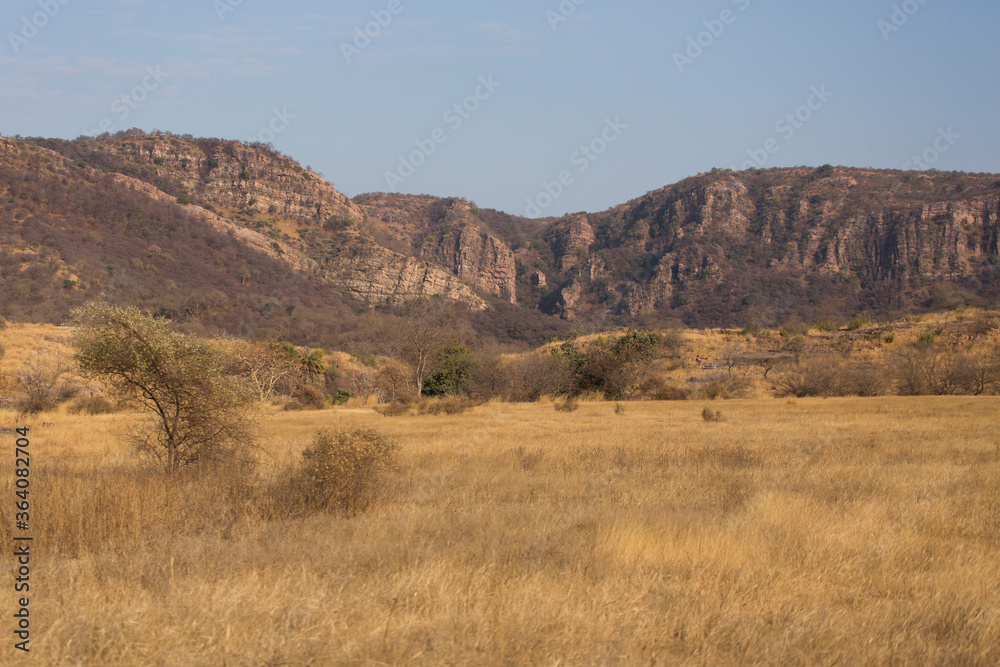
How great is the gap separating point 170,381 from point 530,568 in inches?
244

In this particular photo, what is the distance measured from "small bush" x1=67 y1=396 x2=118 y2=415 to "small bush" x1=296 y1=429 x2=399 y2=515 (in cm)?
1697

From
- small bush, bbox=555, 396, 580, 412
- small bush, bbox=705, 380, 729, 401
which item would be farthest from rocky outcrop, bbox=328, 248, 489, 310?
small bush, bbox=555, 396, 580, 412

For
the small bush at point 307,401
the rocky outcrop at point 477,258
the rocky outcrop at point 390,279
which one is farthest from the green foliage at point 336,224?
the small bush at point 307,401

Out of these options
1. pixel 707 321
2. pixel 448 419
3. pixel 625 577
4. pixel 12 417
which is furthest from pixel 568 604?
pixel 707 321

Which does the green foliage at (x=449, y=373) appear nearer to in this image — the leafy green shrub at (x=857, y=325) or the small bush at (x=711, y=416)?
the small bush at (x=711, y=416)

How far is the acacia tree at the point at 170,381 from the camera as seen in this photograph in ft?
25.5

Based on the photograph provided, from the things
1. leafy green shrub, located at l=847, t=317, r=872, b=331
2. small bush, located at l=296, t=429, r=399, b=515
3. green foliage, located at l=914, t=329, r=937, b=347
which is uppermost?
leafy green shrub, located at l=847, t=317, r=872, b=331

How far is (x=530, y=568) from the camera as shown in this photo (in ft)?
16.1

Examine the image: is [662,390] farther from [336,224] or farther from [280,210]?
[280,210]

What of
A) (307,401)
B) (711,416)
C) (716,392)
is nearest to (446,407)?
(307,401)

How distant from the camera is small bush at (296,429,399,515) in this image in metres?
7.12

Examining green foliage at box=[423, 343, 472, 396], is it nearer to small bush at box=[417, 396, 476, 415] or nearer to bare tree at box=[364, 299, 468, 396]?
bare tree at box=[364, 299, 468, 396]

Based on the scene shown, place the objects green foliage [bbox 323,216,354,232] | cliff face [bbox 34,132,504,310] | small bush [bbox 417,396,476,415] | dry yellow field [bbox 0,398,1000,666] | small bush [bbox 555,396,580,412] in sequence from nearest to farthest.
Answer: dry yellow field [bbox 0,398,1000,666] → small bush [bbox 417,396,476,415] → small bush [bbox 555,396,580,412] → cliff face [bbox 34,132,504,310] → green foliage [bbox 323,216,354,232]

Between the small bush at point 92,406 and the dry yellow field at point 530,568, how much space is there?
1226 cm
